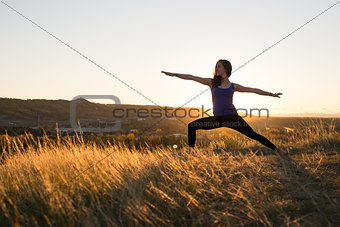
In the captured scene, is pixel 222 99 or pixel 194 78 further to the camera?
pixel 194 78

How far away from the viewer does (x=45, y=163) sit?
188 inches

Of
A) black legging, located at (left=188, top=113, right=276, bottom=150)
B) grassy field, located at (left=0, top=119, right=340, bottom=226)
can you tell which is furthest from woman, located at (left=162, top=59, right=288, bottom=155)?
grassy field, located at (left=0, top=119, right=340, bottom=226)

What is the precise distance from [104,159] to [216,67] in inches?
106

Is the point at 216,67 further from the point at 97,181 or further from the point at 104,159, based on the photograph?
the point at 97,181

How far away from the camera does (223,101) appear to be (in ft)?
17.7

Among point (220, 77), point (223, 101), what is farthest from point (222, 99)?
point (220, 77)

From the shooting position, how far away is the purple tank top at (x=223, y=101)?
17.7 feet

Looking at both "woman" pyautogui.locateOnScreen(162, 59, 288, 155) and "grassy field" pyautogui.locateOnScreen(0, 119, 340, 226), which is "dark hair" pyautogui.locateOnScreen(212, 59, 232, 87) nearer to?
"woman" pyautogui.locateOnScreen(162, 59, 288, 155)

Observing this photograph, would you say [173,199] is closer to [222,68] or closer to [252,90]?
[222,68]

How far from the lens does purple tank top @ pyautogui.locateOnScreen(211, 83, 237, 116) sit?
5.39 metres

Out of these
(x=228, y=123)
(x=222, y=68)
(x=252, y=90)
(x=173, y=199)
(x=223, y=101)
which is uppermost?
(x=222, y=68)

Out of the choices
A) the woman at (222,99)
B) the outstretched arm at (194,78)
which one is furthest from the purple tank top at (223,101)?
the outstretched arm at (194,78)

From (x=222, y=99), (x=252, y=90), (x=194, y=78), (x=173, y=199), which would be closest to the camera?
(x=173, y=199)

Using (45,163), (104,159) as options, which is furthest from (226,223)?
(45,163)
